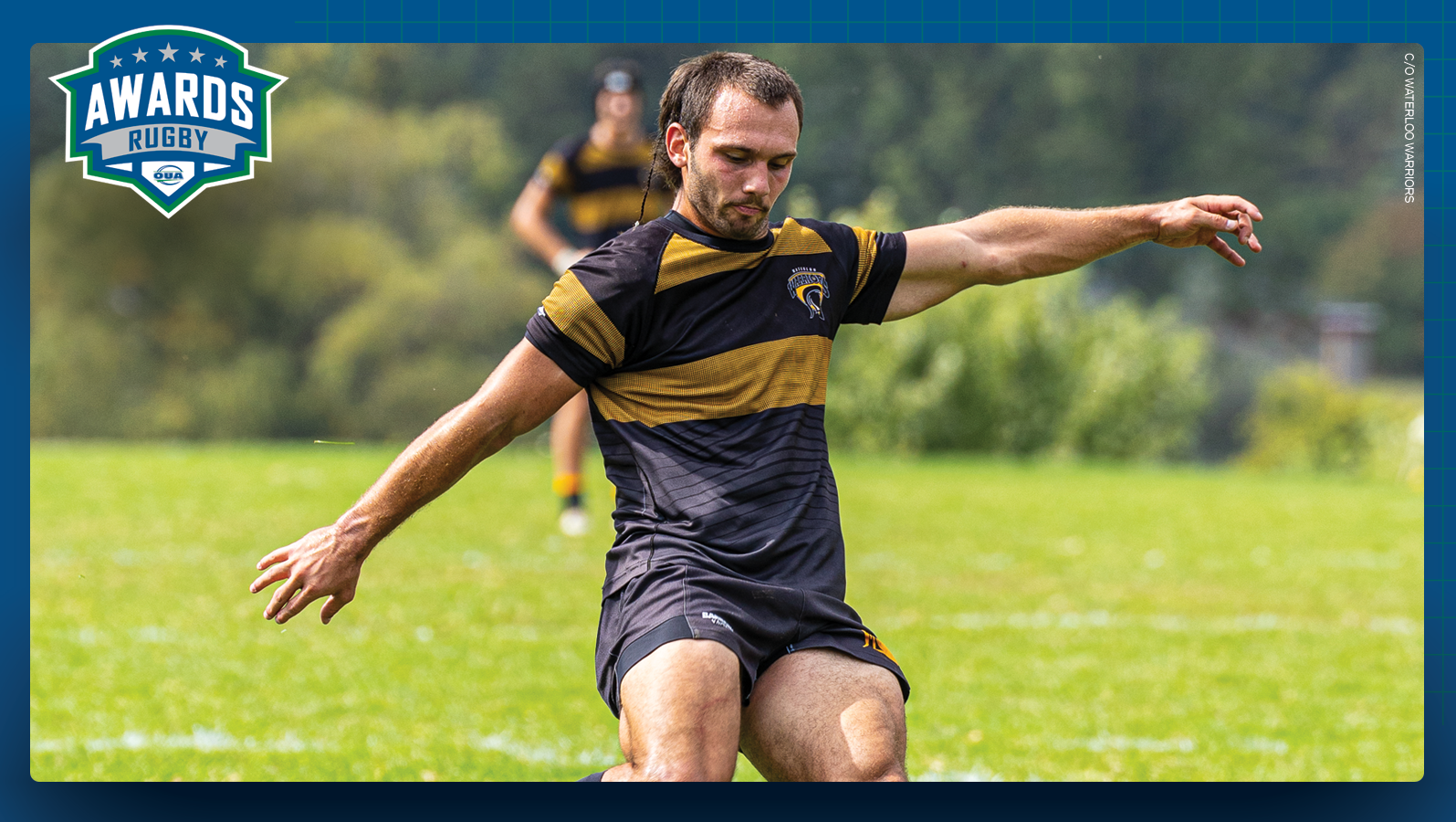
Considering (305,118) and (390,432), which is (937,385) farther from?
(305,118)

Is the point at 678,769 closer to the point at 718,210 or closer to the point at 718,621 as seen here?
the point at 718,621

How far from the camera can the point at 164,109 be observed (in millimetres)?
4207

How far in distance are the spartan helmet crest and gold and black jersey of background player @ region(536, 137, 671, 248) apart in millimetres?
4990

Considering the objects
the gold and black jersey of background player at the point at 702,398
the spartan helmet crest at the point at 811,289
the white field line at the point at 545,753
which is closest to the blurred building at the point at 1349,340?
the white field line at the point at 545,753

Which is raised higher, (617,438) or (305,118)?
(305,118)

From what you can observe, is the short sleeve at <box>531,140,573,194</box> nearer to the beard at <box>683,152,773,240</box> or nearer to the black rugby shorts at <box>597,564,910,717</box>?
the beard at <box>683,152,773,240</box>

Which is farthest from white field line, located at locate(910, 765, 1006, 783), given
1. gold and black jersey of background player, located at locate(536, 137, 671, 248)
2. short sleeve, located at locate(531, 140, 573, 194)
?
short sleeve, located at locate(531, 140, 573, 194)

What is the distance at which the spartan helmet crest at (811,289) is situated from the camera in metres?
3.14

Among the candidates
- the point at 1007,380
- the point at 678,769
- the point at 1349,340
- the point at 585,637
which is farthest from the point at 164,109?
the point at 1349,340

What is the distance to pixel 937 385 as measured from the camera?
22.4 metres

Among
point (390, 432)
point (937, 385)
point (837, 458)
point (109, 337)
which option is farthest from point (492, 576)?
point (109, 337)

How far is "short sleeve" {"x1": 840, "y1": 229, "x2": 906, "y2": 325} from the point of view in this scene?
332cm
